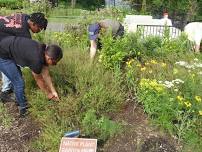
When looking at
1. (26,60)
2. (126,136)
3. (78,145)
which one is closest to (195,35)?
(126,136)

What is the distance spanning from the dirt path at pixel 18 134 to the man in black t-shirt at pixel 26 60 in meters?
0.16

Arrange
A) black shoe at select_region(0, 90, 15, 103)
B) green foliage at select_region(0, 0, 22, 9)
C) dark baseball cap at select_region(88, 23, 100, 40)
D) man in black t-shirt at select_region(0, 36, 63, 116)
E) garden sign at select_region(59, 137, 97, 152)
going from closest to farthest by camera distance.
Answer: garden sign at select_region(59, 137, 97, 152) → man in black t-shirt at select_region(0, 36, 63, 116) → black shoe at select_region(0, 90, 15, 103) → dark baseball cap at select_region(88, 23, 100, 40) → green foliage at select_region(0, 0, 22, 9)

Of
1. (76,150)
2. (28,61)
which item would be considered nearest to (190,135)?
(76,150)

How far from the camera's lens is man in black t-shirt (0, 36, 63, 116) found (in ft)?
16.5

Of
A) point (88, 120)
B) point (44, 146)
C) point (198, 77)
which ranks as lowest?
point (44, 146)

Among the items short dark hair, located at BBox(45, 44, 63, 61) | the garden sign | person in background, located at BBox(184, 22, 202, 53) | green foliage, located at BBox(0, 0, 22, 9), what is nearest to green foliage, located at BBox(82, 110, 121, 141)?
the garden sign

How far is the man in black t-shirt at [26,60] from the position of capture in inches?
197

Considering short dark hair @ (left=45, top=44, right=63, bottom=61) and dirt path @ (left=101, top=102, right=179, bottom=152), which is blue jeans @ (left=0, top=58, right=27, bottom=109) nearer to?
short dark hair @ (left=45, top=44, right=63, bottom=61)

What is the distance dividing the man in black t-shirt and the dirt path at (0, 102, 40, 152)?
0.52 ft

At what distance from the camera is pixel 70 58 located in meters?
6.38

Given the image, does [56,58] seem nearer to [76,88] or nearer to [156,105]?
[76,88]

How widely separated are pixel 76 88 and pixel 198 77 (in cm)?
164

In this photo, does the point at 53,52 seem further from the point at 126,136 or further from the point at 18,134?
the point at 126,136

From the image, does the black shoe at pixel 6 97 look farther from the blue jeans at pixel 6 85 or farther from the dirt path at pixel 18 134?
the dirt path at pixel 18 134
